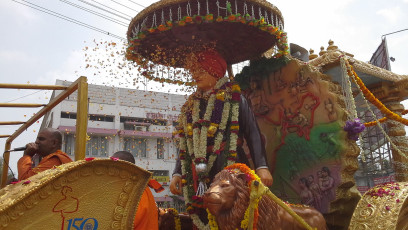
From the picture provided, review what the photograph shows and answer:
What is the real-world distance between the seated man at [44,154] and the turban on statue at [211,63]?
156cm

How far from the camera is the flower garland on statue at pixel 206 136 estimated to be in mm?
3036

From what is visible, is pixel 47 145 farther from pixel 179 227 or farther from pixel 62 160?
pixel 179 227

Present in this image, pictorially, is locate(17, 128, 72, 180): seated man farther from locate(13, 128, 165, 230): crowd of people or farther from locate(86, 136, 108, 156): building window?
locate(86, 136, 108, 156): building window

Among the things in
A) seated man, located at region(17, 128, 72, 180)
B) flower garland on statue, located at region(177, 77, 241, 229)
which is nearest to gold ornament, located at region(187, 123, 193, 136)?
flower garland on statue, located at region(177, 77, 241, 229)

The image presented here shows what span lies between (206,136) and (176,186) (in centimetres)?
69

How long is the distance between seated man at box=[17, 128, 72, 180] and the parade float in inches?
46.1

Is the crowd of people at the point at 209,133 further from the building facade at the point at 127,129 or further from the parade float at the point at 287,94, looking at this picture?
the building facade at the point at 127,129

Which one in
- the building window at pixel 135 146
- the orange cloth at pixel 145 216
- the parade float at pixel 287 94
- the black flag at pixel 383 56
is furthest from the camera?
the building window at pixel 135 146

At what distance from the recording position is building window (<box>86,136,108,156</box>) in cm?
1578

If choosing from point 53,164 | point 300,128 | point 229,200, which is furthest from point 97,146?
point 229,200

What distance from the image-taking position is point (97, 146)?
635 inches

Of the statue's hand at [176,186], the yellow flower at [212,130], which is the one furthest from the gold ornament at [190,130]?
the statue's hand at [176,186]

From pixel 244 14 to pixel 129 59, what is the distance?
1363mm

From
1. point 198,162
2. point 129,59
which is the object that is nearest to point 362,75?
point 198,162
